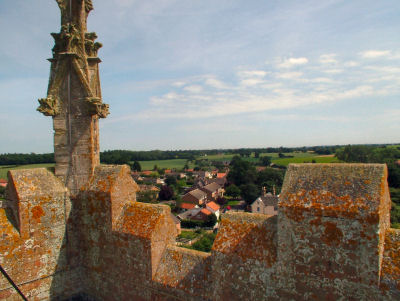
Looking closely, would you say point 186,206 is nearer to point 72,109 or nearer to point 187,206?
point 187,206

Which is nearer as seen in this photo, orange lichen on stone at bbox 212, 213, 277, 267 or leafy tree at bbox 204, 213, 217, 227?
orange lichen on stone at bbox 212, 213, 277, 267

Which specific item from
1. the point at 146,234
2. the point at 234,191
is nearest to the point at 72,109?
the point at 146,234

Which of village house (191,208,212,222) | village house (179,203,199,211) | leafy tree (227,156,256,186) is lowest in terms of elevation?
village house (179,203,199,211)

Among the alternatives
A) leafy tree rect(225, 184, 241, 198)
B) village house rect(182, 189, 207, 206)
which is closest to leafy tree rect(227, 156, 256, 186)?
leafy tree rect(225, 184, 241, 198)

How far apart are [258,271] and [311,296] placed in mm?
910

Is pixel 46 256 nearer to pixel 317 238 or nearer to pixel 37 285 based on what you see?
pixel 37 285

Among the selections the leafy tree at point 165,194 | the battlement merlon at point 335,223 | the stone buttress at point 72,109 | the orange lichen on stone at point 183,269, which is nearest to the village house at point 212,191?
the leafy tree at point 165,194

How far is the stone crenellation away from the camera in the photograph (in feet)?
13.0

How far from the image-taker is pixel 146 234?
605 centimetres

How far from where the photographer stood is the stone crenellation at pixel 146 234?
3967 mm

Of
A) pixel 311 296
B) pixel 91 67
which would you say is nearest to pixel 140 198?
pixel 91 67

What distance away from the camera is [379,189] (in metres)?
3.95

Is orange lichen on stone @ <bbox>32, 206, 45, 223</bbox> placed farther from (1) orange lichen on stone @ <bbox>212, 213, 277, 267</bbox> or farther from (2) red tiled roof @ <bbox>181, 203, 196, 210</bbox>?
(2) red tiled roof @ <bbox>181, 203, 196, 210</bbox>

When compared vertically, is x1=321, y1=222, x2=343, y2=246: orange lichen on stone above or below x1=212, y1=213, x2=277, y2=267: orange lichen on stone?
above
